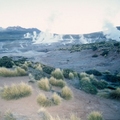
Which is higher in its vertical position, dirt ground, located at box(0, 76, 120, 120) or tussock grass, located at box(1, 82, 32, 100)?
tussock grass, located at box(1, 82, 32, 100)

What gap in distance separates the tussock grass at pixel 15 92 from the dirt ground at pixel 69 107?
0.19m

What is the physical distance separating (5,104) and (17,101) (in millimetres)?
588

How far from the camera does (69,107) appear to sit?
30.9 feet

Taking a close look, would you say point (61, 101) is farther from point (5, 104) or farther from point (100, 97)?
point (100, 97)

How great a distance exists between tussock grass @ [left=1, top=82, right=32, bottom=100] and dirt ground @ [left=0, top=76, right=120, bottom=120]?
0.19m

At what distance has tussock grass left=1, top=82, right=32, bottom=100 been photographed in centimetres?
950

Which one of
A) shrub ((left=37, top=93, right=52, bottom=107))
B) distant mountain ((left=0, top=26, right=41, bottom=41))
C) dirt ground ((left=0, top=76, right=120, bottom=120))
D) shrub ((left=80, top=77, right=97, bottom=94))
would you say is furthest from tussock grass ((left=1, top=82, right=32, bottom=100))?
distant mountain ((left=0, top=26, right=41, bottom=41))

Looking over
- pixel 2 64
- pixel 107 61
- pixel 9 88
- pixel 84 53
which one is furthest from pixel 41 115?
pixel 84 53

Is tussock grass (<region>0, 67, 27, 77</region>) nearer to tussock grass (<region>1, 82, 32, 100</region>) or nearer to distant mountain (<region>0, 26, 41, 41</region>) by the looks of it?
tussock grass (<region>1, 82, 32, 100</region>)

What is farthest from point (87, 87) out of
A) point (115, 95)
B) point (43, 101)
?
point (43, 101)

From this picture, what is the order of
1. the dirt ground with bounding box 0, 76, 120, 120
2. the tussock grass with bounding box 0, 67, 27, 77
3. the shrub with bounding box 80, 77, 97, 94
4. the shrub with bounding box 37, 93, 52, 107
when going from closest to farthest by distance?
the dirt ground with bounding box 0, 76, 120, 120, the shrub with bounding box 37, 93, 52, 107, the shrub with bounding box 80, 77, 97, 94, the tussock grass with bounding box 0, 67, 27, 77

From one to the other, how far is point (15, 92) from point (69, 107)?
84.4 inches

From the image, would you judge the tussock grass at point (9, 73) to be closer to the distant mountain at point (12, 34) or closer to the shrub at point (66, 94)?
the shrub at point (66, 94)

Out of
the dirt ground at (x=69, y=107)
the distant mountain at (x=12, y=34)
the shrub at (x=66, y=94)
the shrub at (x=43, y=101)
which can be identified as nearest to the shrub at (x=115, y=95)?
the dirt ground at (x=69, y=107)
